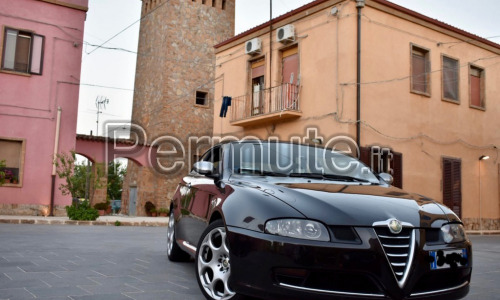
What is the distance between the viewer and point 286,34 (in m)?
17.0

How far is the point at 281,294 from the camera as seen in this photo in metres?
3.00

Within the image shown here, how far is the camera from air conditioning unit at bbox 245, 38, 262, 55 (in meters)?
18.3

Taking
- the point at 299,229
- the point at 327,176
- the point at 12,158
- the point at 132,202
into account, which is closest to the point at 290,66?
the point at 12,158

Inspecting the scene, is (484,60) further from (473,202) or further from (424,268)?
(424,268)

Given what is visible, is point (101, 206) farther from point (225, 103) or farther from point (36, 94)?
point (225, 103)

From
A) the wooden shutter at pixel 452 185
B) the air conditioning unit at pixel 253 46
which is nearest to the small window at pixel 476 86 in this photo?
the wooden shutter at pixel 452 185

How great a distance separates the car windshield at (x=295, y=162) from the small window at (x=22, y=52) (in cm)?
1442

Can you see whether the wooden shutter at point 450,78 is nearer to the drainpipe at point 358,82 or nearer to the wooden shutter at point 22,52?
the drainpipe at point 358,82

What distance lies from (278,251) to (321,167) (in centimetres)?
169

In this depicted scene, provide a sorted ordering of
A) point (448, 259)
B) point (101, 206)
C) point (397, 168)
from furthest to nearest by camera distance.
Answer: point (101, 206), point (397, 168), point (448, 259)

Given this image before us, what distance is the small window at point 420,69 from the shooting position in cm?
1644

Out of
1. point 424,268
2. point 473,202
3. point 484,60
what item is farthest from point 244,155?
point 484,60

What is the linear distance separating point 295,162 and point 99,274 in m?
2.19

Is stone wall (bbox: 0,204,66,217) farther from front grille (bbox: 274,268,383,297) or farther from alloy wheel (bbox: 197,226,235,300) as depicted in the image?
front grille (bbox: 274,268,383,297)
